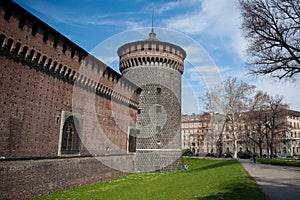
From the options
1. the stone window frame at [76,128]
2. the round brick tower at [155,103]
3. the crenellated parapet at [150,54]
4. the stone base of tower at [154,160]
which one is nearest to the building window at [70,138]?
the stone window frame at [76,128]

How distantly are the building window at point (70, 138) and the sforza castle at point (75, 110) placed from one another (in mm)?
60

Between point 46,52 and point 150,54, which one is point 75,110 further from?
→ point 150,54

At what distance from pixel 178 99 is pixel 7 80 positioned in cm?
1735

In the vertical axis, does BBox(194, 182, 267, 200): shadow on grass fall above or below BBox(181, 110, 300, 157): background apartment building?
below

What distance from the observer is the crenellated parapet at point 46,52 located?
34.5ft

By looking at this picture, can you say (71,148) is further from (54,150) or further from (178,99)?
(178,99)

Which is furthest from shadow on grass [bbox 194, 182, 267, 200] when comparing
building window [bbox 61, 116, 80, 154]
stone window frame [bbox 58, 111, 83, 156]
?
building window [bbox 61, 116, 80, 154]

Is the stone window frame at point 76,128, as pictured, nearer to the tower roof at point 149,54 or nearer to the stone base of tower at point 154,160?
the stone base of tower at point 154,160

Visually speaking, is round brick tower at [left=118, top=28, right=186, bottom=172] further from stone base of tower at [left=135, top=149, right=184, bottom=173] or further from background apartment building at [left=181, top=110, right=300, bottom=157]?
background apartment building at [left=181, top=110, right=300, bottom=157]

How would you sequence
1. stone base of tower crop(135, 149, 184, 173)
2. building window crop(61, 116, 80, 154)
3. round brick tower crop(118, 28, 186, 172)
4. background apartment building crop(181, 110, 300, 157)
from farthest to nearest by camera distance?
background apartment building crop(181, 110, 300, 157) → round brick tower crop(118, 28, 186, 172) → stone base of tower crop(135, 149, 184, 173) → building window crop(61, 116, 80, 154)

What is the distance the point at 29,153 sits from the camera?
452 inches

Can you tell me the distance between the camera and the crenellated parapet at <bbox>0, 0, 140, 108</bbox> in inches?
414

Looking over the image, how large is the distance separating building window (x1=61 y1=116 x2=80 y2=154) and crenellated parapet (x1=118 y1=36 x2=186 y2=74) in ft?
36.2

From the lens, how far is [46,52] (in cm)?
1254
